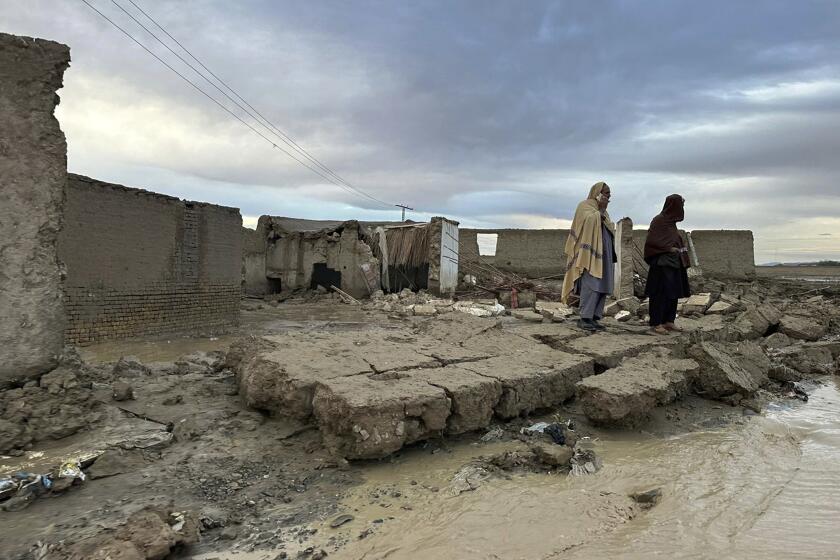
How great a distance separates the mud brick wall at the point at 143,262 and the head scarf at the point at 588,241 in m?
5.79

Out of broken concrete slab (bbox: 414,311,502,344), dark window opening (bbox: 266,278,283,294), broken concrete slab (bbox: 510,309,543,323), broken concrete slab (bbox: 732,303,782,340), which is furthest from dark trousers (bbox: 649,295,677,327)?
dark window opening (bbox: 266,278,283,294)

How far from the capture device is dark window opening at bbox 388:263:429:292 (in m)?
15.9

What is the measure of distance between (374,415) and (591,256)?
3.64 m

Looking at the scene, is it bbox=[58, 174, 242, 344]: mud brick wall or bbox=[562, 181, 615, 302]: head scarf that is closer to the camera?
bbox=[562, 181, 615, 302]: head scarf

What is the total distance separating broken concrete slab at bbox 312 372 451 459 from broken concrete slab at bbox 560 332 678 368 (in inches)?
75.5

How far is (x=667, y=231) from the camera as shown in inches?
226

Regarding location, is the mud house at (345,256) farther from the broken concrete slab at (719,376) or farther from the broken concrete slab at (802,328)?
the broken concrete slab at (719,376)

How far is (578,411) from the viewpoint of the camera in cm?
376

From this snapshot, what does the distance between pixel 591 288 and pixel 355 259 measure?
11153mm

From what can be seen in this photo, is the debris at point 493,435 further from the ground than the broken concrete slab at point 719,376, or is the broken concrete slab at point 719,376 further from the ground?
the broken concrete slab at point 719,376

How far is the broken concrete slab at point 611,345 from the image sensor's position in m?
4.35

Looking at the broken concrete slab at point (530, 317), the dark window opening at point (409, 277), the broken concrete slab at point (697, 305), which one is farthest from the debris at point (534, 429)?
the dark window opening at point (409, 277)

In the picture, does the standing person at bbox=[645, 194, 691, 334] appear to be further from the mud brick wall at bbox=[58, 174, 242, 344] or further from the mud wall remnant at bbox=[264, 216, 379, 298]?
the mud wall remnant at bbox=[264, 216, 379, 298]

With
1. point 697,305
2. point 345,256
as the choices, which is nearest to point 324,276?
point 345,256
